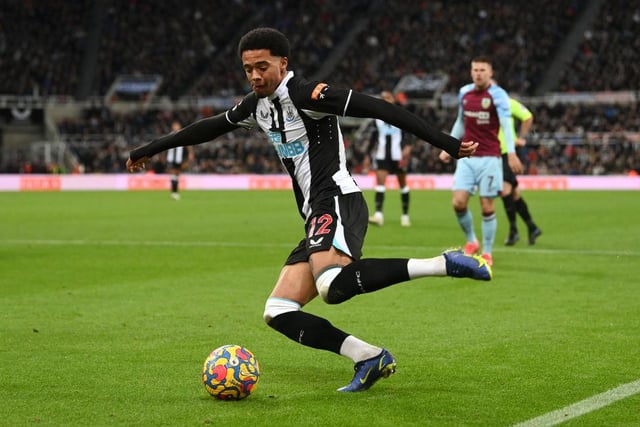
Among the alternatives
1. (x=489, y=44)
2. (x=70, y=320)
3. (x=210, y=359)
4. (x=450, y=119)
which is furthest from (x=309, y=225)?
(x=489, y=44)

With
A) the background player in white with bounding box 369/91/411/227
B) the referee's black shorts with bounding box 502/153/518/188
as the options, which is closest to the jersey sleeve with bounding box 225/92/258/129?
the referee's black shorts with bounding box 502/153/518/188

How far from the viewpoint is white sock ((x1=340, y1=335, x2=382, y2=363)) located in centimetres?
605

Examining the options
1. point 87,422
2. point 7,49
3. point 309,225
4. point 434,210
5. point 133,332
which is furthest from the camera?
point 7,49

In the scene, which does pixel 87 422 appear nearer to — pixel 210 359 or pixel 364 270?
pixel 210 359

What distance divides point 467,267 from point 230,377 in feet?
4.84

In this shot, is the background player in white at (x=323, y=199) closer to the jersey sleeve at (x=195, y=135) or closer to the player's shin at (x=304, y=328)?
the player's shin at (x=304, y=328)

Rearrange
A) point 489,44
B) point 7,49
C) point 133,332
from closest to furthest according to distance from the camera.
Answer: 1. point 133,332
2. point 489,44
3. point 7,49

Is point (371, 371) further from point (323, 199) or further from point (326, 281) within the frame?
point (323, 199)

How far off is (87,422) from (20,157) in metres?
44.6

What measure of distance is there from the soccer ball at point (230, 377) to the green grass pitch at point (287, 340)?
0.28 feet

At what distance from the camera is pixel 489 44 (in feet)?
157

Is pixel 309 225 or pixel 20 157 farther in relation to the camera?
pixel 20 157

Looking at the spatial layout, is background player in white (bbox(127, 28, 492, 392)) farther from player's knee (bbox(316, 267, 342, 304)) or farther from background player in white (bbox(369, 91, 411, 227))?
background player in white (bbox(369, 91, 411, 227))

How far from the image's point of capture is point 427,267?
570 centimetres
